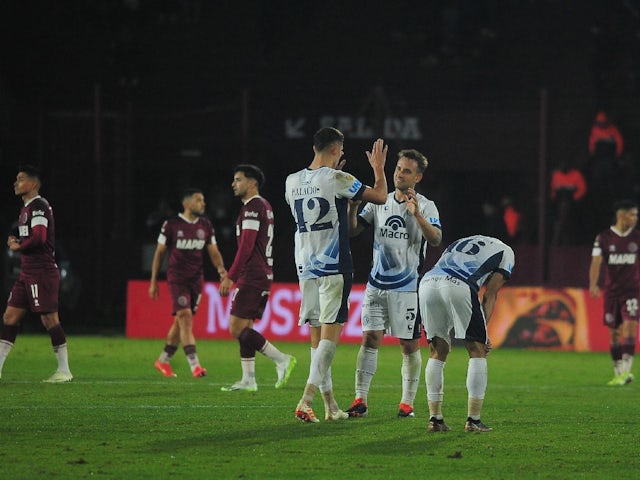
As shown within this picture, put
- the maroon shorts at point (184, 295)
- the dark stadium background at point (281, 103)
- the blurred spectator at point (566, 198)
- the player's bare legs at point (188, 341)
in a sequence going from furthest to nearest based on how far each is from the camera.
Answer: the dark stadium background at point (281, 103) → the blurred spectator at point (566, 198) → the maroon shorts at point (184, 295) → the player's bare legs at point (188, 341)

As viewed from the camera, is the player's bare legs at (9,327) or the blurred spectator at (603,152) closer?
the player's bare legs at (9,327)

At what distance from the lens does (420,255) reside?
36.7ft

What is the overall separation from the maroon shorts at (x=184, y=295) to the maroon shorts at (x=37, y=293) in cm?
200

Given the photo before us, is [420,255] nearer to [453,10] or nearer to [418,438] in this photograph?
[418,438]

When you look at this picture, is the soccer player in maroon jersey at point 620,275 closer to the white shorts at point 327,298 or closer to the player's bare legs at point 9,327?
the white shorts at point 327,298

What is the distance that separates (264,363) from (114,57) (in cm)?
1146

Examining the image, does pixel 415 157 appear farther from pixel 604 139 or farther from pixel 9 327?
pixel 604 139

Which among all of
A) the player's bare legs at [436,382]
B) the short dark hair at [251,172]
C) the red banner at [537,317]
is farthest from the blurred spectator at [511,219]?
the player's bare legs at [436,382]

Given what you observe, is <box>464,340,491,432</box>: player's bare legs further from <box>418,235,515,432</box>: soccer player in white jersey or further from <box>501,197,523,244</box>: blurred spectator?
<box>501,197,523,244</box>: blurred spectator

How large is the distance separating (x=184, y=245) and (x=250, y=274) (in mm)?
2381

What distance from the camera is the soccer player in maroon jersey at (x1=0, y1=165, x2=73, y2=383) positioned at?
1320 centimetres

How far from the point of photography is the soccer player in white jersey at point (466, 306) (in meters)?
9.61

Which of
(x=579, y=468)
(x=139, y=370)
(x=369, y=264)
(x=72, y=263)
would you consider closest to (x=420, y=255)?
(x=579, y=468)

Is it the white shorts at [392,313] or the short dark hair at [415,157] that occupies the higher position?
the short dark hair at [415,157]
